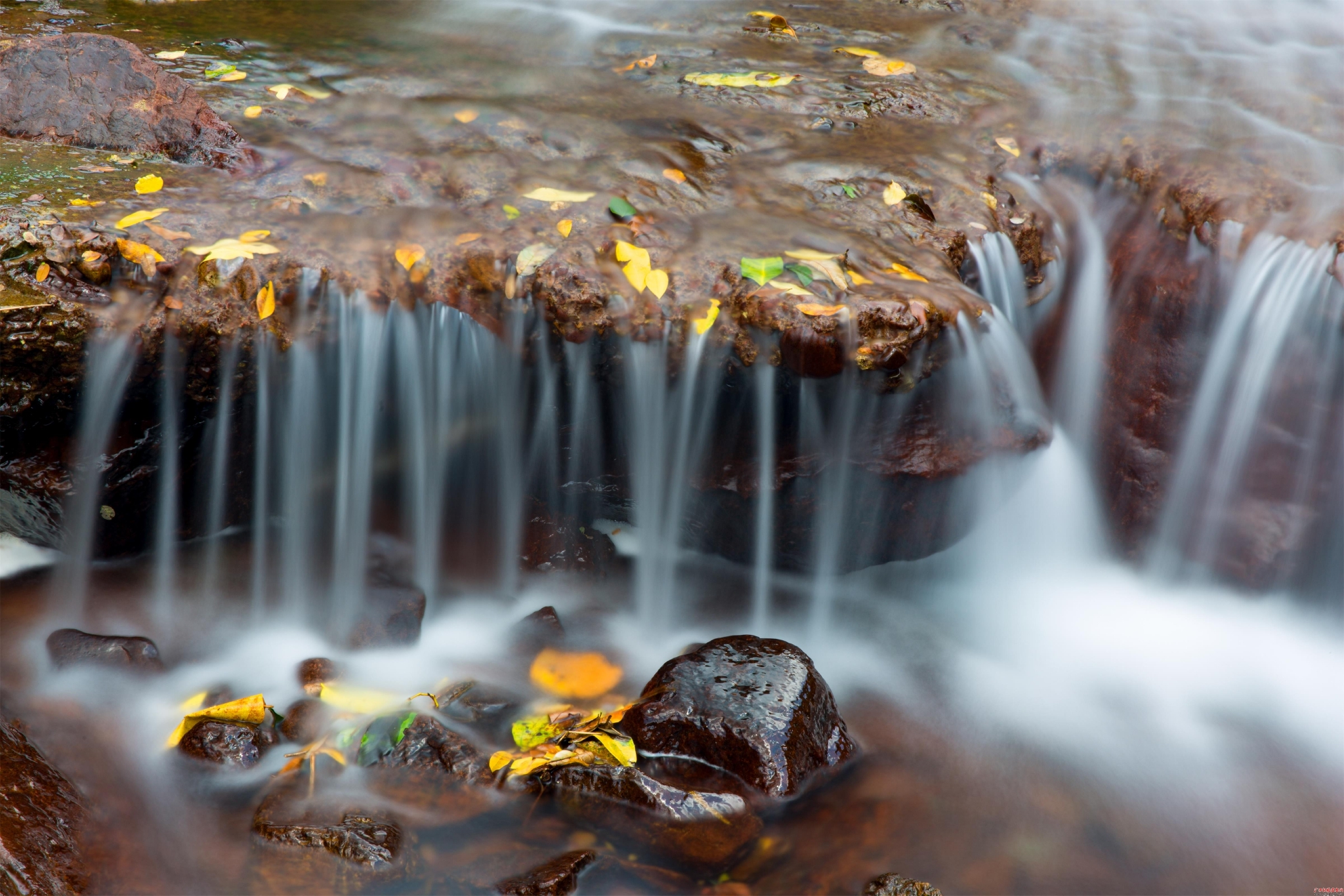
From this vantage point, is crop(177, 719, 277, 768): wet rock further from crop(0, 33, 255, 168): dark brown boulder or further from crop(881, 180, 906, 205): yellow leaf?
crop(881, 180, 906, 205): yellow leaf

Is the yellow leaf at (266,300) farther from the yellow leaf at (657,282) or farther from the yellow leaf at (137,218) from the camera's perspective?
the yellow leaf at (657,282)

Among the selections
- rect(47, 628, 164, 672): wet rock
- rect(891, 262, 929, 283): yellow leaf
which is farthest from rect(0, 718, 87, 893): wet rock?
rect(891, 262, 929, 283): yellow leaf

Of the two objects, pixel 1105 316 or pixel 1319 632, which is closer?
pixel 1319 632

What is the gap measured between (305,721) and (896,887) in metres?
2.10

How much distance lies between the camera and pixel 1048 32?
743 centimetres

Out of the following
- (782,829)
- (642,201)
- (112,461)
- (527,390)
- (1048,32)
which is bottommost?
(782,829)

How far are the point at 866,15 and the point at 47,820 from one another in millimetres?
7454

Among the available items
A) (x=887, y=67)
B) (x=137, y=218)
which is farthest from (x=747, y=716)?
(x=887, y=67)

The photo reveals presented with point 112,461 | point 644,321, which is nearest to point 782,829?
point 644,321

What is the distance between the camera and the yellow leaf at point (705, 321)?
12.9 feet

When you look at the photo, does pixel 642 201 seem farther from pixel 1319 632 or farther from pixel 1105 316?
pixel 1319 632

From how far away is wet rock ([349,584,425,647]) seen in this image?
396cm

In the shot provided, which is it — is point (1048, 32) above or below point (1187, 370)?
above

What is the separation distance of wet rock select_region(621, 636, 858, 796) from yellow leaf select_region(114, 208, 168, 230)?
2833mm
